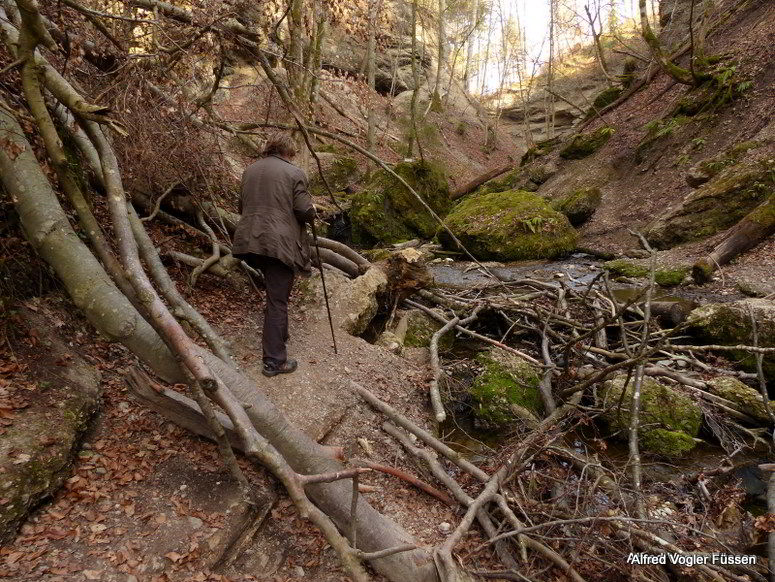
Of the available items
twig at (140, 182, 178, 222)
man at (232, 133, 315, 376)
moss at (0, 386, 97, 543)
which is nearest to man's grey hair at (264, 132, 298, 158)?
man at (232, 133, 315, 376)

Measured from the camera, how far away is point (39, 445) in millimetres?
2562

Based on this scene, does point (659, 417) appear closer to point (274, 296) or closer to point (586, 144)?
point (274, 296)

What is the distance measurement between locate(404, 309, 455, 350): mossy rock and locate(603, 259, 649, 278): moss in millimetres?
4746

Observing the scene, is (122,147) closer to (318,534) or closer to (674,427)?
(318,534)

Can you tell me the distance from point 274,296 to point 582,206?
487 inches

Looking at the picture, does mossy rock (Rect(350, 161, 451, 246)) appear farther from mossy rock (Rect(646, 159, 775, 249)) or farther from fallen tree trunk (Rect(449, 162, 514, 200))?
mossy rock (Rect(646, 159, 775, 249))

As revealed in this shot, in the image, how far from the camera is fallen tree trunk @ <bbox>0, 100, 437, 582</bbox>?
2592mm

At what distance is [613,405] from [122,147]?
5.89m

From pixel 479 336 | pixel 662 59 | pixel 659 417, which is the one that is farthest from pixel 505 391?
pixel 662 59

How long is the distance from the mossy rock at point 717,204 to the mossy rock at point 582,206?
2684 mm

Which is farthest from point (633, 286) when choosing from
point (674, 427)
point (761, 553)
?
point (761, 553)

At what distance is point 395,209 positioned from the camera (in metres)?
13.7

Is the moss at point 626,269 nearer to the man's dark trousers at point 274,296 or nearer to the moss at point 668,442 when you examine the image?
the moss at point 668,442

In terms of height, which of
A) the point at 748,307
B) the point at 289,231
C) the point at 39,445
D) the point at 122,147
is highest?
the point at 122,147
